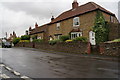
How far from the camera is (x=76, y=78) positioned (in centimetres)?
530

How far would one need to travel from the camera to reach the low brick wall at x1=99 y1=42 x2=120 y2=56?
12.5m

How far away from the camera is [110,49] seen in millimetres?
13148

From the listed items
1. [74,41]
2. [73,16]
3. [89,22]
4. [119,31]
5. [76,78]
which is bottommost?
[76,78]

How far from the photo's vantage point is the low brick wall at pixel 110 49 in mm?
12527

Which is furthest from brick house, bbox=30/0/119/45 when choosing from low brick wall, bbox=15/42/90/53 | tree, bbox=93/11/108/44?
low brick wall, bbox=15/42/90/53

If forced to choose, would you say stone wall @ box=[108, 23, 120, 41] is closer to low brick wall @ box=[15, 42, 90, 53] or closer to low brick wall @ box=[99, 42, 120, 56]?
low brick wall @ box=[99, 42, 120, 56]

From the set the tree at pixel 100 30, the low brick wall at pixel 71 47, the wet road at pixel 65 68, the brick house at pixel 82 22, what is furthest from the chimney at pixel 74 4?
the wet road at pixel 65 68

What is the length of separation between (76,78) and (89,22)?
17.0 m

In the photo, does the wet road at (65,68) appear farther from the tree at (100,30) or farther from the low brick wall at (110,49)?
the tree at (100,30)

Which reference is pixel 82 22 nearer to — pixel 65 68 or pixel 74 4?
pixel 74 4

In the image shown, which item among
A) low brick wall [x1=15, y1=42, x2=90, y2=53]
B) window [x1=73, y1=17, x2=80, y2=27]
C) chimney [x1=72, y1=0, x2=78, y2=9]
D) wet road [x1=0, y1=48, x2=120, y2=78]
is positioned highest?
chimney [x1=72, y1=0, x2=78, y2=9]

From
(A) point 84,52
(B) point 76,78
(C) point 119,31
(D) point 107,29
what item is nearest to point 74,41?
(A) point 84,52

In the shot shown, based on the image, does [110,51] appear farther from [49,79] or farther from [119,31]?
[49,79]

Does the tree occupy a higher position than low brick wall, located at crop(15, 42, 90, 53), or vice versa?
the tree
